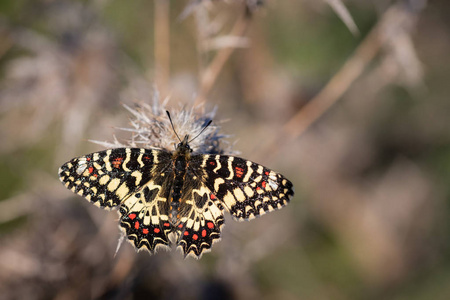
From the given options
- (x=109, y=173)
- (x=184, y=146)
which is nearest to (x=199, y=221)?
(x=184, y=146)

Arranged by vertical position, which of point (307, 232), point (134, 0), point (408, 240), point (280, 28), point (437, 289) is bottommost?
point (437, 289)

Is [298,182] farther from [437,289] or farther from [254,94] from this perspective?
[437,289]

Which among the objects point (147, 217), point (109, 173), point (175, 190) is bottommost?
point (147, 217)

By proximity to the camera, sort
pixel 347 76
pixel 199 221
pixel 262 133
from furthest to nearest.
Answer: pixel 262 133
pixel 347 76
pixel 199 221

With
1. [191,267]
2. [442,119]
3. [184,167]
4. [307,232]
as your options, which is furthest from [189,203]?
[442,119]

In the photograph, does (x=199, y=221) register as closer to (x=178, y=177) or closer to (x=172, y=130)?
(x=178, y=177)

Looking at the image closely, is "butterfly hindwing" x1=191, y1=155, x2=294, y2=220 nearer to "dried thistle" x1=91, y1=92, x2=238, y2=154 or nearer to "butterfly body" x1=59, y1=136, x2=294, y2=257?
"butterfly body" x1=59, y1=136, x2=294, y2=257
